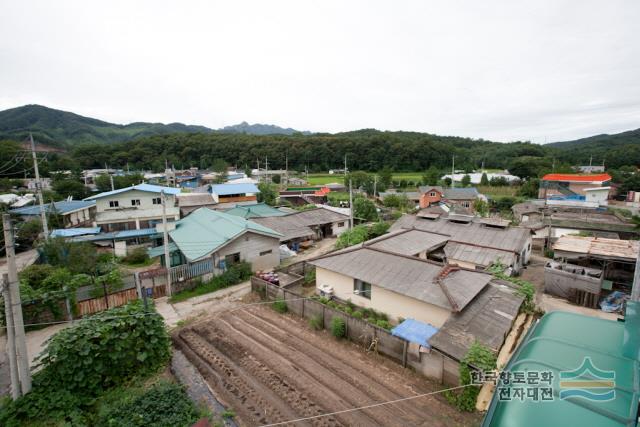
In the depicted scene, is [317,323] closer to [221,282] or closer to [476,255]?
[221,282]

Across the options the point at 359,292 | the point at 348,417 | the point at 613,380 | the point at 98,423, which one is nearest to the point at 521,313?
the point at 359,292

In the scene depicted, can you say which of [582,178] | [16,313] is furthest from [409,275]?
[582,178]

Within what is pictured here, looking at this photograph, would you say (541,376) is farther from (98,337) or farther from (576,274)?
(576,274)

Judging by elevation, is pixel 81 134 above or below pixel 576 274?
above

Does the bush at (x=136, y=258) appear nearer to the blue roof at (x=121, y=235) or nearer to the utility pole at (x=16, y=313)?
the blue roof at (x=121, y=235)

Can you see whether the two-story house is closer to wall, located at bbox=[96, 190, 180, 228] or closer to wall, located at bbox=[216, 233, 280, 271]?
wall, located at bbox=[96, 190, 180, 228]

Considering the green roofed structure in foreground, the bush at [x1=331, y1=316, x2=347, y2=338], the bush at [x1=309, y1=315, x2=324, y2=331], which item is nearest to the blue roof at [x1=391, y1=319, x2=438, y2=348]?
the bush at [x1=331, y1=316, x2=347, y2=338]
